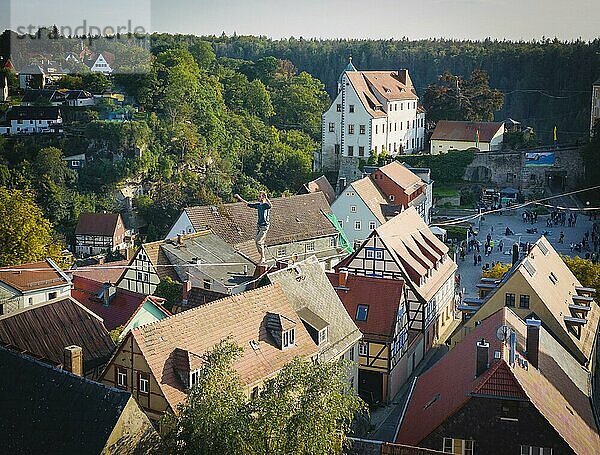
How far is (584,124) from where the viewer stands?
262ft

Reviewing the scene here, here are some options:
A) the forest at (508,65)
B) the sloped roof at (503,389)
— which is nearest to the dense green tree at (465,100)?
the forest at (508,65)

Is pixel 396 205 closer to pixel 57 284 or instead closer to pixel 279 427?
pixel 57 284

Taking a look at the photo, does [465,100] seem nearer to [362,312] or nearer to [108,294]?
[362,312]

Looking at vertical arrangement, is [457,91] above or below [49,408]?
above

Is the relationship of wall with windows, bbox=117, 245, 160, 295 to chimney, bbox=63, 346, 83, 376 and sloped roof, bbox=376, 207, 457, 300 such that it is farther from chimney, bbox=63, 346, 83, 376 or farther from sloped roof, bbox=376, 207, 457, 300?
chimney, bbox=63, 346, 83, 376

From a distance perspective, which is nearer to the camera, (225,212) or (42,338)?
(42,338)

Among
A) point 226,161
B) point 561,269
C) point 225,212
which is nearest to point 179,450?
point 561,269

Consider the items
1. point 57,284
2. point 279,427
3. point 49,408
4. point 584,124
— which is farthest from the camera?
point 584,124

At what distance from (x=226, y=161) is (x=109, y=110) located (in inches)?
346

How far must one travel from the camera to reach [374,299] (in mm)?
24422

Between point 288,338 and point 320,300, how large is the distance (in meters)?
2.98

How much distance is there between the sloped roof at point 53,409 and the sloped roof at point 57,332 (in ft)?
10.4

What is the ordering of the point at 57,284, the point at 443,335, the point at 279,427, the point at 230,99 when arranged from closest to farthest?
the point at 279,427 < the point at 57,284 < the point at 443,335 < the point at 230,99

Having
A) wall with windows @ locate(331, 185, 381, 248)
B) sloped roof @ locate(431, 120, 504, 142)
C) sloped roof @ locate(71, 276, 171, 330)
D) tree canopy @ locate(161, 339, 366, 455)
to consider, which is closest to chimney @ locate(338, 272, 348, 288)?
sloped roof @ locate(71, 276, 171, 330)
